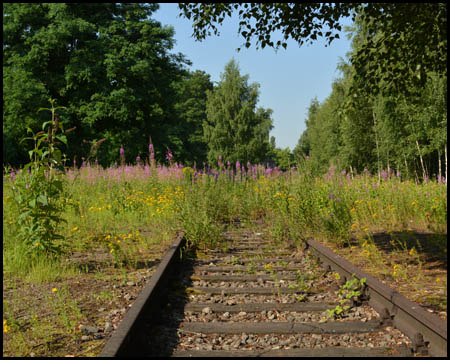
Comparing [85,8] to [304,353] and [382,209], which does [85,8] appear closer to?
[382,209]

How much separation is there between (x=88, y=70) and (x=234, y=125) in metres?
21.9

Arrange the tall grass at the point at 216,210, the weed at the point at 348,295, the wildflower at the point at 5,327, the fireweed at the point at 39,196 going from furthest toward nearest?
1. the tall grass at the point at 216,210
2. the fireweed at the point at 39,196
3. the weed at the point at 348,295
4. the wildflower at the point at 5,327

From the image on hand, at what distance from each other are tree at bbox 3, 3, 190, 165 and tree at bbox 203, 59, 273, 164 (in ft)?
45.6

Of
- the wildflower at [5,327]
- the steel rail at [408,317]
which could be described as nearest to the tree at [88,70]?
the wildflower at [5,327]

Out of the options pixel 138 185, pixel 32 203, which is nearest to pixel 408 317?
pixel 32 203

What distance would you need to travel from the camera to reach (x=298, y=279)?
491 centimetres

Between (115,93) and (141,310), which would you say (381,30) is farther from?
(115,93)

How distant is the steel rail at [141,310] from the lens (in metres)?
2.66

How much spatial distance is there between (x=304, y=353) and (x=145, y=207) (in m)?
7.50

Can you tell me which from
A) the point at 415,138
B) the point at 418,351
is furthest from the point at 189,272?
the point at 415,138

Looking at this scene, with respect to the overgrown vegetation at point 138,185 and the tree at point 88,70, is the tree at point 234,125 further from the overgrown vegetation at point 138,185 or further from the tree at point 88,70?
the tree at point 88,70

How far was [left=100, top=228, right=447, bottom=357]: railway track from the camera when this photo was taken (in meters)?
3.01

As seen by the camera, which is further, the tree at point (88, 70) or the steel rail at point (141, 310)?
the tree at point (88, 70)

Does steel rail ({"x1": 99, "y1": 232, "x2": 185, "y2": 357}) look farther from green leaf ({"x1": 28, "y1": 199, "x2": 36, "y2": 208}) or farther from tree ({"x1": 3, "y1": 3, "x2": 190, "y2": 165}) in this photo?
tree ({"x1": 3, "y1": 3, "x2": 190, "y2": 165})
